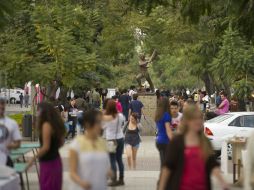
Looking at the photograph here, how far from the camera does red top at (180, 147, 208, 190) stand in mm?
7293

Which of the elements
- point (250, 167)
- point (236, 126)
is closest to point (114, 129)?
point (236, 126)

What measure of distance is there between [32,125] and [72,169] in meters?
18.6

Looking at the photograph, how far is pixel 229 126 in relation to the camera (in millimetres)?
20234

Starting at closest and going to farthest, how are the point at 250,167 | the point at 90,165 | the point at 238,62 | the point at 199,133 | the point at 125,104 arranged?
the point at 199,133, the point at 90,165, the point at 250,167, the point at 125,104, the point at 238,62

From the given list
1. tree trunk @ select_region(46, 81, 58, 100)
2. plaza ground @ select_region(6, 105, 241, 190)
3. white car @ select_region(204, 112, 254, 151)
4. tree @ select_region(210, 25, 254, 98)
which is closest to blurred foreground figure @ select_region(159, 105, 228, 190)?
plaza ground @ select_region(6, 105, 241, 190)

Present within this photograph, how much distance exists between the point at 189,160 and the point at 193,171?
11 cm

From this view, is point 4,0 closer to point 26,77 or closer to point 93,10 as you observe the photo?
point 26,77

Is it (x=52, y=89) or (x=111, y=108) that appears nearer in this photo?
(x=111, y=108)

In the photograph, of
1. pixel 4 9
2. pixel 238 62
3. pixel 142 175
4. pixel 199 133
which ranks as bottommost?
pixel 142 175

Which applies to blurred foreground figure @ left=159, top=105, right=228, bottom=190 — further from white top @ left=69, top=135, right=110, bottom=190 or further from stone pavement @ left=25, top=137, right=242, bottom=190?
stone pavement @ left=25, top=137, right=242, bottom=190

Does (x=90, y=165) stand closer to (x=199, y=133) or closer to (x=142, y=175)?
(x=199, y=133)

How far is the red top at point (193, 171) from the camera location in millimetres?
7293

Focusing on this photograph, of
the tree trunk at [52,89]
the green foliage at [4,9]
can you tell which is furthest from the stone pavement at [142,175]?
the tree trunk at [52,89]

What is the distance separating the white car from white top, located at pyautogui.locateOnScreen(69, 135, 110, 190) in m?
12.1
